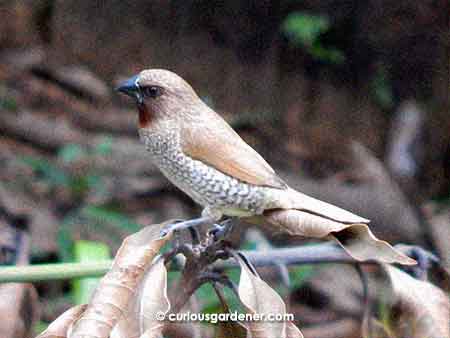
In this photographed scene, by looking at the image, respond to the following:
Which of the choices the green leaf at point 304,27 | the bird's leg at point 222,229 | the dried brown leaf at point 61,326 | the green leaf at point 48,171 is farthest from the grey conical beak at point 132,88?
the green leaf at point 304,27

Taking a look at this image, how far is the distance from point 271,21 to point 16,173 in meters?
1.45

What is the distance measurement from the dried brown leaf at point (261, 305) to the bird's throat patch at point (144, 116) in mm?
303

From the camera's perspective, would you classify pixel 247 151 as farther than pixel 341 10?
No

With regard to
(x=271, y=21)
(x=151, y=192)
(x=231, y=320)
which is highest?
(x=271, y=21)

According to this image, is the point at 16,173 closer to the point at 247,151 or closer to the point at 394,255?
the point at 247,151

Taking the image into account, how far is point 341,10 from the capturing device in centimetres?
389

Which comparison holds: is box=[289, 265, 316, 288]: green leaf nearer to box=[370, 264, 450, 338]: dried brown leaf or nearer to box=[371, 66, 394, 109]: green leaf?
box=[371, 66, 394, 109]: green leaf

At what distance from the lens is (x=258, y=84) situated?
13.1 ft

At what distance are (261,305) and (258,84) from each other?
2935mm

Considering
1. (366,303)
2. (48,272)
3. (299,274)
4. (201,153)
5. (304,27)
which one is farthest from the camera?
(304,27)

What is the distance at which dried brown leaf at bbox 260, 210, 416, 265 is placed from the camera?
106cm

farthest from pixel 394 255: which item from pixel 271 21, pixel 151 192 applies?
pixel 271 21

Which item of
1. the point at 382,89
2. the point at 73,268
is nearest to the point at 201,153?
the point at 73,268

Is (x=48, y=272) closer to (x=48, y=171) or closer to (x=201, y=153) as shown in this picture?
(x=201, y=153)
